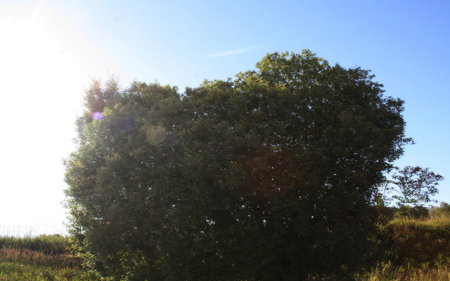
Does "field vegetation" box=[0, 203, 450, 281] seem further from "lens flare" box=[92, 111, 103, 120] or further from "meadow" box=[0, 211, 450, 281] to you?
"lens flare" box=[92, 111, 103, 120]

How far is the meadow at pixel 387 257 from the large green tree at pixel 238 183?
441 cm

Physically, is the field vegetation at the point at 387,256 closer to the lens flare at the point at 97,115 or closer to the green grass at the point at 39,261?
the green grass at the point at 39,261

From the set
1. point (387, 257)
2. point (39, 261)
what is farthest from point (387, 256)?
point (39, 261)

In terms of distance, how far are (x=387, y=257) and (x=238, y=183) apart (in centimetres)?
1416

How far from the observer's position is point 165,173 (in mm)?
10508

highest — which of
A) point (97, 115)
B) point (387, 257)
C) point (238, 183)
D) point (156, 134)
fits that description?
point (97, 115)

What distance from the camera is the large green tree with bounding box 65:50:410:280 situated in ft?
33.4

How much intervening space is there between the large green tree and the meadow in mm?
4414

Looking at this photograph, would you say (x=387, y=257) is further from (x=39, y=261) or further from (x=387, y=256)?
(x=39, y=261)

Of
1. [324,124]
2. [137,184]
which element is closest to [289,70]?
[324,124]

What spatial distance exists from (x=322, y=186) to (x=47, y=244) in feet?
81.6

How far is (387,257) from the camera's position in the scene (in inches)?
699

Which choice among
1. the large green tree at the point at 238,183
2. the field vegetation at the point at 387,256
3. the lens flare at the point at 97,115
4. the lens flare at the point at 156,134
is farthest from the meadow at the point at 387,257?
the lens flare at the point at 156,134

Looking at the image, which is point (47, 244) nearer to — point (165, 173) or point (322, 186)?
point (165, 173)
